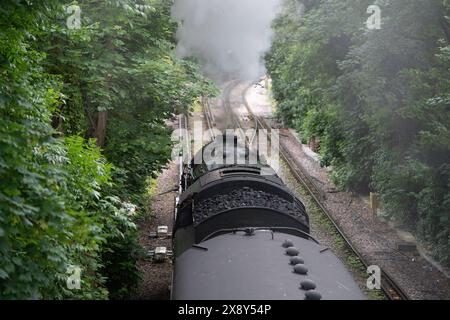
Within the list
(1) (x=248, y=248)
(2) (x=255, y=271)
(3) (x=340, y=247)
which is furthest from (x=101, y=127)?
(3) (x=340, y=247)

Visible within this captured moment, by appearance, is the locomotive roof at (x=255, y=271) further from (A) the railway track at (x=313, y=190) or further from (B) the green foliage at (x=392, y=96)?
(B) the green foliage at (x=392, y=96)

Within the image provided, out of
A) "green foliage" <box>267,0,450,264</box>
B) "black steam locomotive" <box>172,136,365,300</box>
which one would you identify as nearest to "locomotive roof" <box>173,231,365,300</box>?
"black steam locomotive" <box>172,136,365,300</box>

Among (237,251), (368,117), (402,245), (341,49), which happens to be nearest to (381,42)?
(368,117)

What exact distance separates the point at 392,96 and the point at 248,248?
32.0 feet

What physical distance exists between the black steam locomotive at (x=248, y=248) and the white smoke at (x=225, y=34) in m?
7.38

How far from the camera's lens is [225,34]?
59.9 ft

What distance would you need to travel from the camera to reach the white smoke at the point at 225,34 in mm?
17406

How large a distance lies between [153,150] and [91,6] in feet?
11.8

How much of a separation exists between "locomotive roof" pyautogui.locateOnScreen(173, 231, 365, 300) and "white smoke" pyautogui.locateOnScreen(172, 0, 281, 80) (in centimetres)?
1032

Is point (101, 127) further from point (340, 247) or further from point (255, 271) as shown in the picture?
point (340, 247)

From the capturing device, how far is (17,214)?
18.1ft

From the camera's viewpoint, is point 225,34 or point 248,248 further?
point 225,34

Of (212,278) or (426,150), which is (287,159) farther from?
(212,278)

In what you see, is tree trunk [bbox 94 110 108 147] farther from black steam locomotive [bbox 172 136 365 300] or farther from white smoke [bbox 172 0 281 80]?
white smoke [bbox 172 0 281 80]
